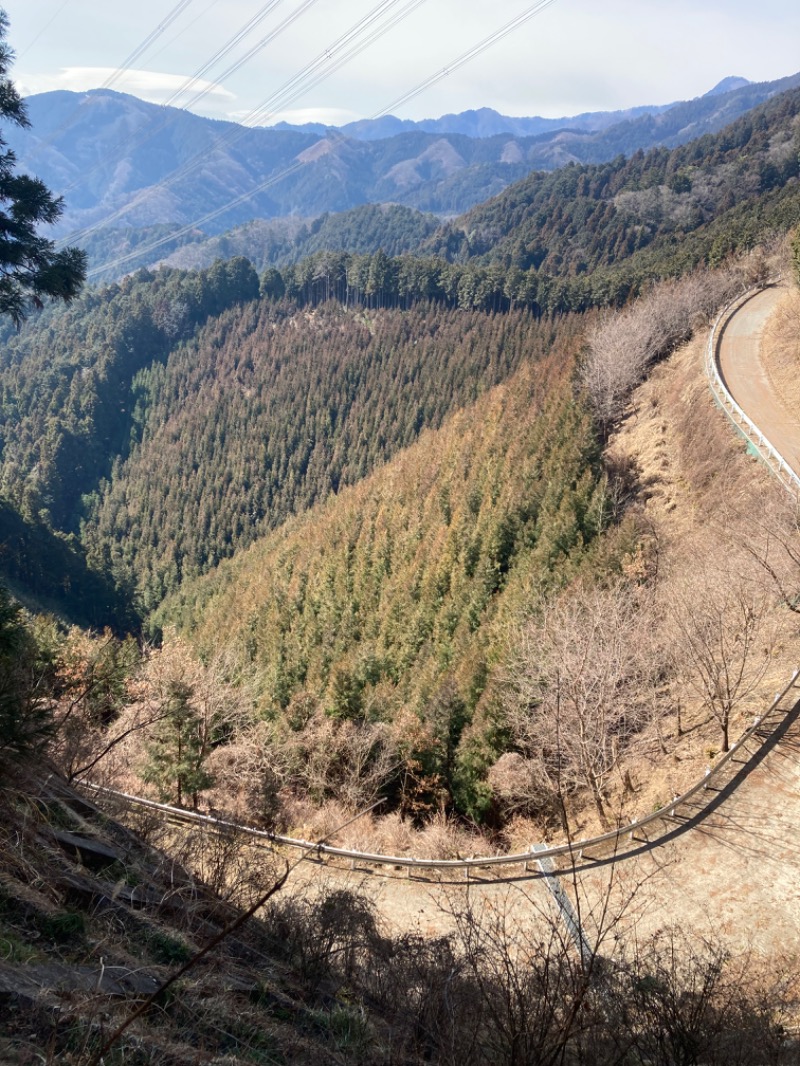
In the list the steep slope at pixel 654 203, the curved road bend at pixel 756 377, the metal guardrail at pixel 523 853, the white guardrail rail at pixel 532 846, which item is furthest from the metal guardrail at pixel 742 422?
the steep slope at pixel 654 203

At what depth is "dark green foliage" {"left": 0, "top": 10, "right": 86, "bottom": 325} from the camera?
39.9 ft

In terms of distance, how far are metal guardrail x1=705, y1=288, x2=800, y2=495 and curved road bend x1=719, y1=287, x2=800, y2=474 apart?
48 cm

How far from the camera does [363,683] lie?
3105 centimetres

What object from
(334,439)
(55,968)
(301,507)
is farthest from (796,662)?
(334,439)

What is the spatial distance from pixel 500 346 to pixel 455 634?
288 feet

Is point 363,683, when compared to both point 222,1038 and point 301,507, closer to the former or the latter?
point 222,1038

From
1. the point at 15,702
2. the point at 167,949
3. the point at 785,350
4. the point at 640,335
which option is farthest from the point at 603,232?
the point at 167,949

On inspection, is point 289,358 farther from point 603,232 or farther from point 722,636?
point 722,636

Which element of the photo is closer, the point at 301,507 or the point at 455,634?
the point at 455,634

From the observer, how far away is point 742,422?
109 ft

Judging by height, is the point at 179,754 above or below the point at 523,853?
above

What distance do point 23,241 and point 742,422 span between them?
3364 cm

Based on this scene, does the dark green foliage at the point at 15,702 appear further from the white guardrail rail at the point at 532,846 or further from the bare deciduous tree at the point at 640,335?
the bare deciduous tree at the point at 640,335

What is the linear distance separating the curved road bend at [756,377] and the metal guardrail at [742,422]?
479 millimetres
